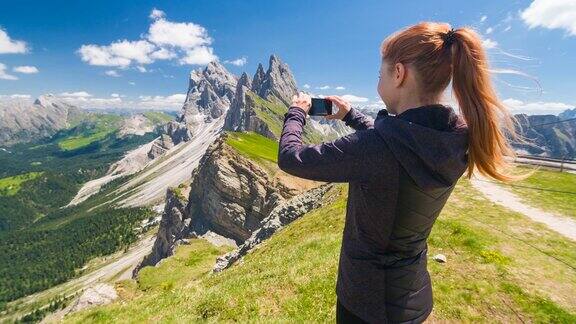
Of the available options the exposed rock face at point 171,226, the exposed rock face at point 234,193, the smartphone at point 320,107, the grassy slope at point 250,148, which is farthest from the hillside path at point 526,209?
the exposed rock face at point 171,226

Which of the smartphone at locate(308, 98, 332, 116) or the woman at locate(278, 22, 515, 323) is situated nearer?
the woman at locate(278, 22, 515, 323)

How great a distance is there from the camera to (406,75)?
4250 mm

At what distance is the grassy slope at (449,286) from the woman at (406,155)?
7.84 metres

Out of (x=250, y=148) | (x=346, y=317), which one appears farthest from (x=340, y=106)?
(x=250, y=148)

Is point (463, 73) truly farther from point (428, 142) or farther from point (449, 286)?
point (449, 286)

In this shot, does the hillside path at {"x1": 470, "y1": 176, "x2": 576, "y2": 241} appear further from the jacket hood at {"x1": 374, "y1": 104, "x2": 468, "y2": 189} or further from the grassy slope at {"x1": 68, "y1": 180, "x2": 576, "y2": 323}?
the jacket hood at {"x1": 374, "y1": 104, "x2": 468, "y2": 189}

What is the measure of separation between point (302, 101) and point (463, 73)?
6.05 ft

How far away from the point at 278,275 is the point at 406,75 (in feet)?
38.0

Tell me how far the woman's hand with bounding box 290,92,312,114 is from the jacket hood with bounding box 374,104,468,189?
1.14 metres

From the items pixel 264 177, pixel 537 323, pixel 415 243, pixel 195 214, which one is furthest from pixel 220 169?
pixel 415 243

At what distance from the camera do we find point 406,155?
3.93 meters

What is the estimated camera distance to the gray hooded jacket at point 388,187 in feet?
13.0

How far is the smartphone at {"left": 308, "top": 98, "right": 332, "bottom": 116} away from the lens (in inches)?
213

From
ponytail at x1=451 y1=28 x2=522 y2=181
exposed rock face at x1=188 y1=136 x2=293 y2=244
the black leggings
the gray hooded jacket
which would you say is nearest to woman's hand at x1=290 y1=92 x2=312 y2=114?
the gray hooded jacket
